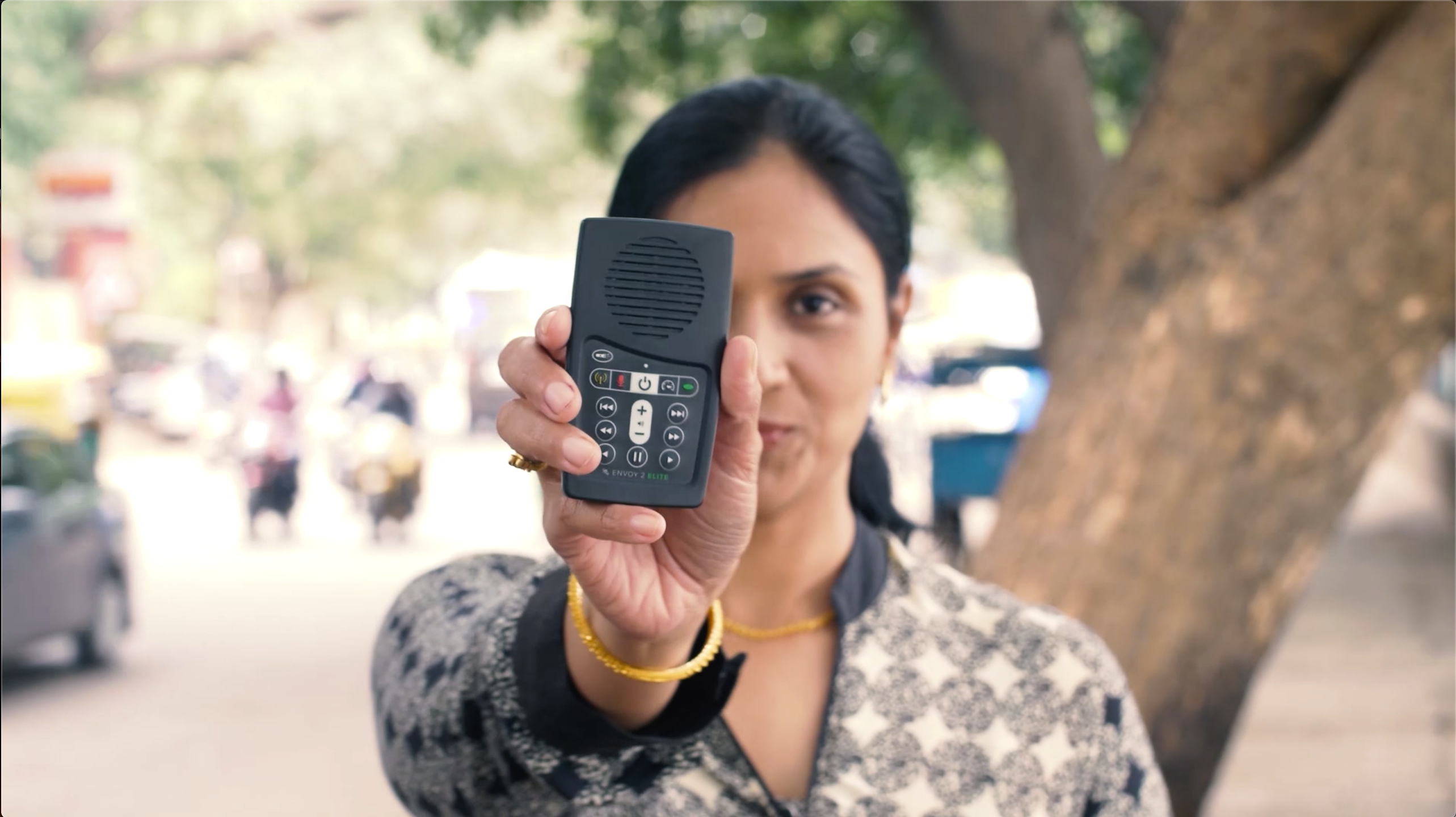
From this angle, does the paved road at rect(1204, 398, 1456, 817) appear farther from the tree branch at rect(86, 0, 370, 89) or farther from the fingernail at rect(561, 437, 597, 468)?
the tree branch at rect(86, 0, 370, 89)

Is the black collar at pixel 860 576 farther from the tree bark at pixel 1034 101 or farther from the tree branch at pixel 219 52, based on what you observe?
the tree branch at pixel 219 52

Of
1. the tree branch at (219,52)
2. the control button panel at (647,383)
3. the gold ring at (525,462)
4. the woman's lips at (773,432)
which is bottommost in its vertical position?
the woman's lips at (773,432)

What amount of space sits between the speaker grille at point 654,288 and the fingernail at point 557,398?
85mm

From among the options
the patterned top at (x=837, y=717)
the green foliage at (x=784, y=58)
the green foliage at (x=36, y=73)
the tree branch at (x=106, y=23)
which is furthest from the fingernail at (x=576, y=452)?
the green foliage at (x=784, y=58)

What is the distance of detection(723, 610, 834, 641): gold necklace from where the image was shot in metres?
1.54

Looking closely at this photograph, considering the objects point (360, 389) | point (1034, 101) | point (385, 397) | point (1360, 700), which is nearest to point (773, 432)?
point (1034, 101)

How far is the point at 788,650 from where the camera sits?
154 cm

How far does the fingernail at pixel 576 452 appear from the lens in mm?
1000

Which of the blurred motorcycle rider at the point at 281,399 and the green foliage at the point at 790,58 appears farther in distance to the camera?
the blurred motorcycle rider at the point at 281,399

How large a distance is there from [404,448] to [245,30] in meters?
Answer: 4.21

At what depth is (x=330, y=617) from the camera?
24.0ft

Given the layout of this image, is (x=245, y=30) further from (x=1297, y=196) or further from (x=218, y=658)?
(x=1297, y=196)

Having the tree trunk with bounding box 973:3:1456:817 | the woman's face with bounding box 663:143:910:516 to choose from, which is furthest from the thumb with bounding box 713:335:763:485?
the tree trunk with bounding box 973:3:1456:817

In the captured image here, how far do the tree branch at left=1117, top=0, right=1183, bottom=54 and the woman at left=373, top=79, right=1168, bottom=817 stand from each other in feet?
11.8
